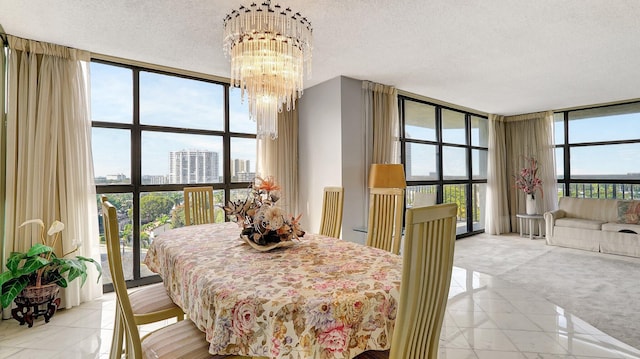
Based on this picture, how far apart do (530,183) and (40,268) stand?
7656mm

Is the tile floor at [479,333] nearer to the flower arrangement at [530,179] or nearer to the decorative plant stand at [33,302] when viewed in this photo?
the decorative plant stand at [33,302]

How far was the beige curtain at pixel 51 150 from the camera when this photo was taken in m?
2.81

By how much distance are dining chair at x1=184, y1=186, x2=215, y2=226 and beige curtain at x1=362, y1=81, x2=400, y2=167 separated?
223cm

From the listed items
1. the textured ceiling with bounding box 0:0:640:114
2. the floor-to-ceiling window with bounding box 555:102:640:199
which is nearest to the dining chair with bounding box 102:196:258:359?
the textured ceiling with bounding box 0:0:640:114

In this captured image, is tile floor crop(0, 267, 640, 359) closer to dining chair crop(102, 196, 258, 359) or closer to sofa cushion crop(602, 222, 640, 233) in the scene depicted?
dining chair crop(102, 196, 258, 359)

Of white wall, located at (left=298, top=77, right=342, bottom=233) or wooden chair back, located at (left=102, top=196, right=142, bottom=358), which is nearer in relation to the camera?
wooden chair back, located at (left=102, top=196, right=142, bottom=358)

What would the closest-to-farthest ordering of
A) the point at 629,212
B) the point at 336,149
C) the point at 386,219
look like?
1. the point at 386,219
2. the point at 336,149
3. the point at 629,212

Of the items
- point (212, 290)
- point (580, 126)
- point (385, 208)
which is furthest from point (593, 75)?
point (212, 290)

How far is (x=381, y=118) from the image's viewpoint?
4.43 m

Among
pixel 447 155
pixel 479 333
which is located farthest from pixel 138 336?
pixel 447 155

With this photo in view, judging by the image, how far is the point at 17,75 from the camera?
2848 millimetres

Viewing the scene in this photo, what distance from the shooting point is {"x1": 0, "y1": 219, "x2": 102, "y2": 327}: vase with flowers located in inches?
101

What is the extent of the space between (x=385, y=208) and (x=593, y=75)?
3.85 m

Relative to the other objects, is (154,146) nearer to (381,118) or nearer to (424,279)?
(381,118)
